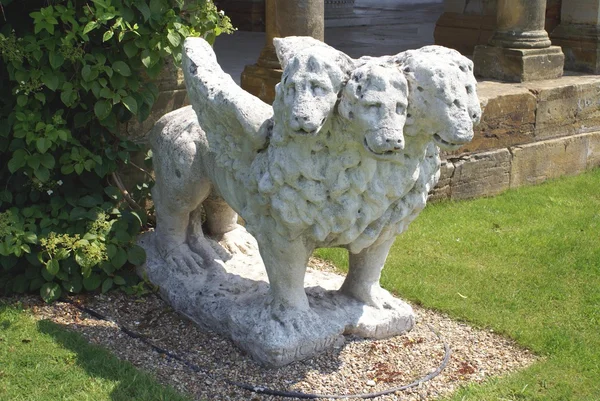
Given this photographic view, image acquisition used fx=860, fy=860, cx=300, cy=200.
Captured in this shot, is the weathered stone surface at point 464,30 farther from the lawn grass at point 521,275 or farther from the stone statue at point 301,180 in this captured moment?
the stone statue at point 301,180

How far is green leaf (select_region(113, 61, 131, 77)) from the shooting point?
434 cm

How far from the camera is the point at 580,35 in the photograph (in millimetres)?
7992

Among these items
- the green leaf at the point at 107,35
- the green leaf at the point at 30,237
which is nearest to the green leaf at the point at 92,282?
the green leaf at the point at 30,237

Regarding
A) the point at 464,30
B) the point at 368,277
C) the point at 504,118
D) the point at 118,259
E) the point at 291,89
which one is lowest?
the point at 118,259

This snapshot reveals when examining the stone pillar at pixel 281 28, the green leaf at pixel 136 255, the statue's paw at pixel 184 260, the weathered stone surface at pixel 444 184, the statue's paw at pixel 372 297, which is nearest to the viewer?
the statue's paw at pixel 372 297

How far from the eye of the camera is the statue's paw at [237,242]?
4.75 meters

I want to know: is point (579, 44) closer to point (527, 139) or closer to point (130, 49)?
point (527, 139)

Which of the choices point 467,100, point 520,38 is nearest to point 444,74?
point 467,100

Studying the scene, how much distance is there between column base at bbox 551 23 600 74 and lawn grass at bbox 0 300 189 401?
565 cm

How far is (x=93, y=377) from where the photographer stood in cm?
371

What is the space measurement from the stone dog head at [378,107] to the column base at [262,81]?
10.0 feet

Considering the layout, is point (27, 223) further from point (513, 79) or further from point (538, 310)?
point (513, 79)

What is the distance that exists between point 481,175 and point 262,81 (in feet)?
6.23

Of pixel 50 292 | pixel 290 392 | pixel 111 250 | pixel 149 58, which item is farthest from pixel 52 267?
pixel 290 392
